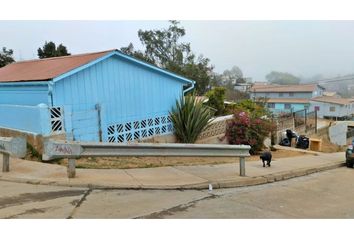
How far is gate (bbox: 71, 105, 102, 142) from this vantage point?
34.2 ft

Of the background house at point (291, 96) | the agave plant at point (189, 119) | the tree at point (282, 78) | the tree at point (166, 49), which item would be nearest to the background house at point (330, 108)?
the background house at point (291, 96)

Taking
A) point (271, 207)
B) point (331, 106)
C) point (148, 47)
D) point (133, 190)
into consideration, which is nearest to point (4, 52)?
point (148, 47)

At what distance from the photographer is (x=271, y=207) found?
5.93 metres

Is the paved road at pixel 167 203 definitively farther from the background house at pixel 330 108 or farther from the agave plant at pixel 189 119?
the background house at pixel 330 108

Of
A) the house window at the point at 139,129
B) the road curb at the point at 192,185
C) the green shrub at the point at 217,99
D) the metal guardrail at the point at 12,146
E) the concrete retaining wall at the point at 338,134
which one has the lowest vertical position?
the concrete retaining wall at the point at 338,134

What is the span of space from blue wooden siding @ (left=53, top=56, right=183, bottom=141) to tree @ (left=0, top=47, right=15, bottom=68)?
1854 cm

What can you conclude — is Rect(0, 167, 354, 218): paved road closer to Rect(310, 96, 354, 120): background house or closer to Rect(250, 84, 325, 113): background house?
Rect(310, 96, 354, 120): background house

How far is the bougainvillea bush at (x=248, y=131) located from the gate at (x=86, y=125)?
19.7 ft

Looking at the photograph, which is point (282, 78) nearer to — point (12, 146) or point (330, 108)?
point (330, 108)

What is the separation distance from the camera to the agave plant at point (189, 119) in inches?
552

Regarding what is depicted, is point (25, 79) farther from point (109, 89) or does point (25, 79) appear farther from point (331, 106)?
point (331, 106)

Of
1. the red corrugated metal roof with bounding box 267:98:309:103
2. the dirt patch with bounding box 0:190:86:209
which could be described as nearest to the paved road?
the dirt patch with bounding box 0:190:86:209

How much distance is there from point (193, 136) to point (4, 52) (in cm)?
2119

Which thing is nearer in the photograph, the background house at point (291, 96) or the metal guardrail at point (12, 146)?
the metal guardrail at point (12, 146)
